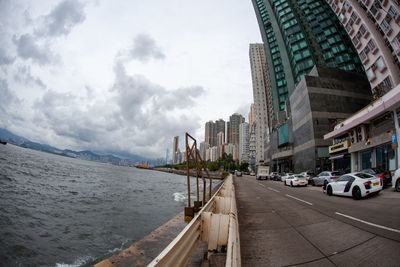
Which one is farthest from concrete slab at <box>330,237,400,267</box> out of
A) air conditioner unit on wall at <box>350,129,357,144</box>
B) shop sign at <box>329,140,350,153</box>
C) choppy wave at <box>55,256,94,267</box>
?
shop sign at <box>329,140,350,153</box>

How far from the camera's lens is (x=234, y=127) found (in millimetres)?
194375

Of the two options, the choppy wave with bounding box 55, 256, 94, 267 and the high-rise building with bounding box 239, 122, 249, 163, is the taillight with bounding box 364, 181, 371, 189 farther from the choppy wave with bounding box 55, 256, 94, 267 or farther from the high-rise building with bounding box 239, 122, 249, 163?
the high-rise building with bounding box 239, 122, 249, 163

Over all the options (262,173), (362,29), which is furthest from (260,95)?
(262,173)

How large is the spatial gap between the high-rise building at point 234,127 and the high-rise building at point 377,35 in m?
156

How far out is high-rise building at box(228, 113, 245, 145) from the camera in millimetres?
190288

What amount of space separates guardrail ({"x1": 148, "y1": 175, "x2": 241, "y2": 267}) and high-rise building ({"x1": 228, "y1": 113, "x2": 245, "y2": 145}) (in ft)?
616

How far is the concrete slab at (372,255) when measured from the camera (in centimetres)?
287

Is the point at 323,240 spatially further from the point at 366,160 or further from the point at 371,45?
the point at 371,45

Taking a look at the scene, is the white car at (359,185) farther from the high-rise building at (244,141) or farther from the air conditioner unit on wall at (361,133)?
the high-rise building at (244,141)

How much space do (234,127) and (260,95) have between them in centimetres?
8500

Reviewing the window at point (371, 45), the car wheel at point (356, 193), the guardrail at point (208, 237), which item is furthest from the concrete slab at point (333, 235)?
the window at point (371, 45)

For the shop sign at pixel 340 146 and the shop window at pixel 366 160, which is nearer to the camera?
the shop window at pixel 366 160

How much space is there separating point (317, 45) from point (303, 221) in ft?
222

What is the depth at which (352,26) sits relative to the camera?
35.4 meters
